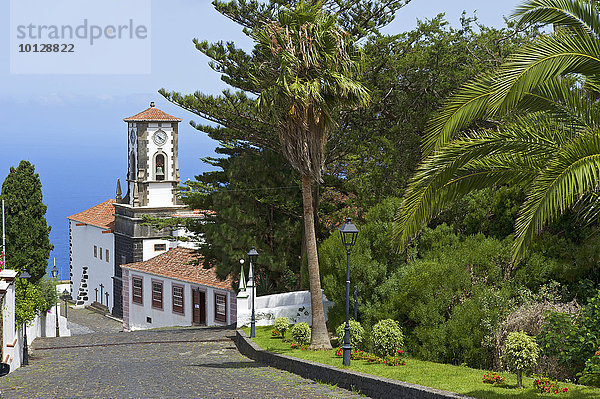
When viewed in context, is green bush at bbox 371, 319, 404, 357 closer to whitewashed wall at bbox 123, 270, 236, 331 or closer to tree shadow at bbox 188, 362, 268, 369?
tree shadow at bbox 188, 362, 268, 369

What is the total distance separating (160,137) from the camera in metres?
51.0

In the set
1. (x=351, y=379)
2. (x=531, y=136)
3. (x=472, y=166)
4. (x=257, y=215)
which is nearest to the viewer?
(x=531, y=136)

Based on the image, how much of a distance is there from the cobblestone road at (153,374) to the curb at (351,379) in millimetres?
205

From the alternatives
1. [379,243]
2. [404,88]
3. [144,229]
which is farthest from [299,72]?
[144,229]

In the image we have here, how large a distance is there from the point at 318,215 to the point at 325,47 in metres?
12.1

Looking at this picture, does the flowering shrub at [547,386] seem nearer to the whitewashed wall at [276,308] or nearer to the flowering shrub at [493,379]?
the flowering shrub at [493,379]

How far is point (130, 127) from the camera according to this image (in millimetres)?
52000

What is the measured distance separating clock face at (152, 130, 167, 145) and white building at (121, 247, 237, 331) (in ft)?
32.6

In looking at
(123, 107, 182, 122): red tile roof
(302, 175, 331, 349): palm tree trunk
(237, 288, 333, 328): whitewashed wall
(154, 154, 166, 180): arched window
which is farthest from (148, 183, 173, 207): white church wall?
(302, 175, 331, 349): palm tree trunk

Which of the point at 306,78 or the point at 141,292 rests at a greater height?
the point at 306,78

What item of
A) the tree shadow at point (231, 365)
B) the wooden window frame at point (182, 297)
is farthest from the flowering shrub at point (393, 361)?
the wooden window frame at point (182, 297)

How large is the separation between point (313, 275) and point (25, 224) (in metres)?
18.0

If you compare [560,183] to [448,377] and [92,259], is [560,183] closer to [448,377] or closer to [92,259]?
[448,377]

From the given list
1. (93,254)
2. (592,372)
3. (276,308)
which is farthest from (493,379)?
(93,254)
